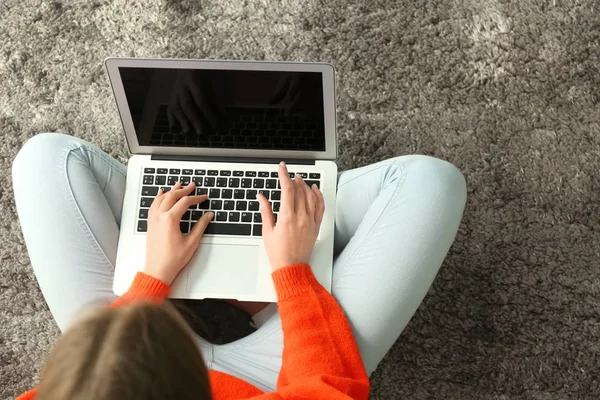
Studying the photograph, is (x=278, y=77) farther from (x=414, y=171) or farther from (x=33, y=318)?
(x=33, y=318)

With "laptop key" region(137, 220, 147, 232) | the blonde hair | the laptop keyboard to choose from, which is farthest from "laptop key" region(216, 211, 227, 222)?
the blonde hair

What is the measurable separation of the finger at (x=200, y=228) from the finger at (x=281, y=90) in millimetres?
183

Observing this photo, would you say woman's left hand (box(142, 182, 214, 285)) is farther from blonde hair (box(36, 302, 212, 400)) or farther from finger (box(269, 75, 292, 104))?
blonde hair (box(36, 302, 212, 400))

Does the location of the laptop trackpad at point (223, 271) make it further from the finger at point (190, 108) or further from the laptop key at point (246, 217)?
the finger at point (190, 108)

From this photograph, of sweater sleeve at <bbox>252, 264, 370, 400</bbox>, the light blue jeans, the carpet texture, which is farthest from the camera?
the carpet texture

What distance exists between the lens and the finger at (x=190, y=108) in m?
0.83

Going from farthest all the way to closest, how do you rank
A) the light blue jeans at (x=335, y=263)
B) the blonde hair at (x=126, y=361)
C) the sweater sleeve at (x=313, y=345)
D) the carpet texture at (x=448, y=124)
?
the carpet texture at (x=448, y=124)
the light blue jeans at (x=335, y=263)
the sweater sleeve at (x=313, y=345)
the blonde hair at (x=126, y=361)

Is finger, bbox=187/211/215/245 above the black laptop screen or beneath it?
beneath

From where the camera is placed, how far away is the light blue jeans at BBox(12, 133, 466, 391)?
848 millimetres

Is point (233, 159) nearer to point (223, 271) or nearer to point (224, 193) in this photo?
point (224, 193)

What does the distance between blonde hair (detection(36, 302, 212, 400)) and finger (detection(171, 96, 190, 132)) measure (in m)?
0.35

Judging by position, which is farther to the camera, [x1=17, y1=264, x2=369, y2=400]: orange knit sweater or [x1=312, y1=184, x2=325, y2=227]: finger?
[x1=312, y1=184, x2=325, y2=227]: finger

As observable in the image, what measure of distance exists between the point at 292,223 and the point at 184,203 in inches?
6.0

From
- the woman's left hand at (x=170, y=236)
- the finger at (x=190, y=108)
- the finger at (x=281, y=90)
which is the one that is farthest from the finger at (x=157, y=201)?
the finger at (x=281, y=90)
